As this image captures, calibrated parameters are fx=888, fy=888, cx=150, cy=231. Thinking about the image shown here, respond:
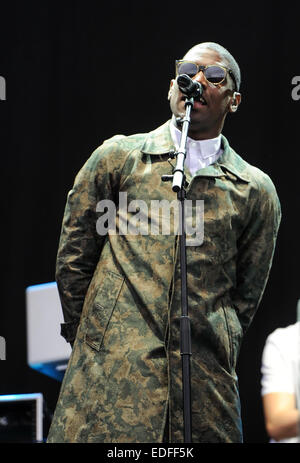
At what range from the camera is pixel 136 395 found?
99.6 inches

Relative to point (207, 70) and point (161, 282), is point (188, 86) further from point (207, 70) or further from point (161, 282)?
point (161, 282)

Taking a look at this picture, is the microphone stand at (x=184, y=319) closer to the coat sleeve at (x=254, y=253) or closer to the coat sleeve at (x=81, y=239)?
the coat sleeve at (x=81, y=239)

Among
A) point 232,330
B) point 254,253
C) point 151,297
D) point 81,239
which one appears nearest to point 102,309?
point 151,297

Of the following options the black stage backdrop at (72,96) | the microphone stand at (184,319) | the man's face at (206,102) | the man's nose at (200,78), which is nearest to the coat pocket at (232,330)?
the microphone stand at (184,319)

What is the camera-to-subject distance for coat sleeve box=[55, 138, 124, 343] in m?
2.75

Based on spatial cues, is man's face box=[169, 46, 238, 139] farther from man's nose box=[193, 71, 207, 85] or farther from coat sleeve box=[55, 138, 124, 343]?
coat sleeve box=[55, 138, 124, 343]

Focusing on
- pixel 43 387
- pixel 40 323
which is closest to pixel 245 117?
pixel 40 323

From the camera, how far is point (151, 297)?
2.60 metres

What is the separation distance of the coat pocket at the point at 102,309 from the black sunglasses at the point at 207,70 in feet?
2.29

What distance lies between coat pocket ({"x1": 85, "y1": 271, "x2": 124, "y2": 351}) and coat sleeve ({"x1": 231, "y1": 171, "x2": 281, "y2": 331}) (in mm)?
433

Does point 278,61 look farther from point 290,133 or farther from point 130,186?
point 130,186

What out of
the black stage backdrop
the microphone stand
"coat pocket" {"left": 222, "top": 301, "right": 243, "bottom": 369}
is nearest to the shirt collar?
the microphone stand

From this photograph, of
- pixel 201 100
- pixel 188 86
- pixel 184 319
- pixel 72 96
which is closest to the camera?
pixel 184 319

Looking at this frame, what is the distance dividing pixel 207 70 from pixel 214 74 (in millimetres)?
27
